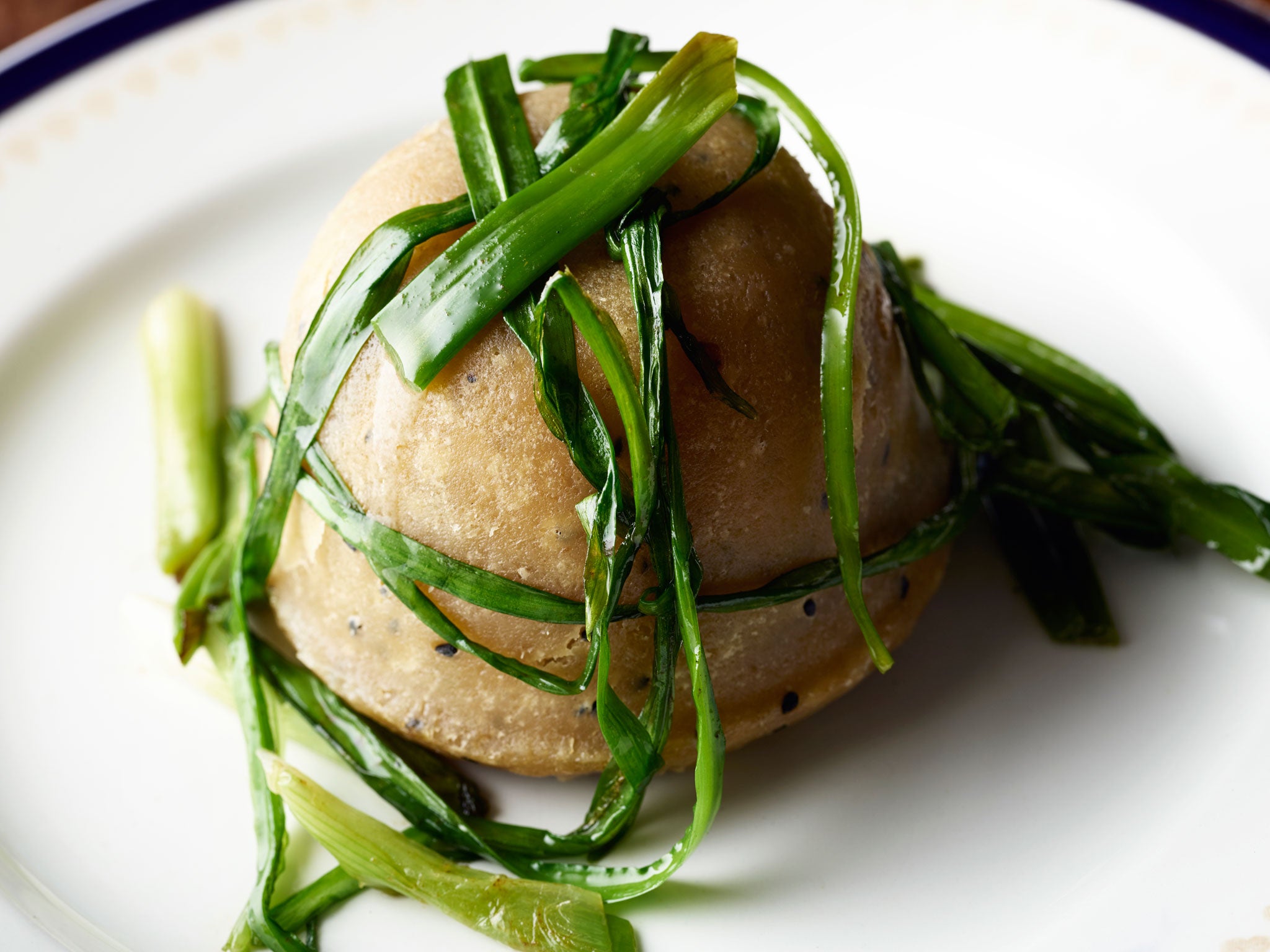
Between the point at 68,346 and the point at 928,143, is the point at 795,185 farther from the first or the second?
the point at 68,346

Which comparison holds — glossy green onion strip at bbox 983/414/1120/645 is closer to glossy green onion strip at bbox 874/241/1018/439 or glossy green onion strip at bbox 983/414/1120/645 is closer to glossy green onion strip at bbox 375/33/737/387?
glossy green onion strip at bbox 874/241/1018/439

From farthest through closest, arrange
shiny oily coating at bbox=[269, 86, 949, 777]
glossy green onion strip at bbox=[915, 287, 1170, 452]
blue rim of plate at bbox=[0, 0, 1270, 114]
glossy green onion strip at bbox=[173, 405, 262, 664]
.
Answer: blue rim of plate at bbox=[0, 0, 1270, 114], glossy green onion strip at bbox=[915, 287, 1170, 452], glossy green onion strip at bbox=[173, 405, 262, 664], shiny oily coating at bbox=[269, 86, 949, 777]

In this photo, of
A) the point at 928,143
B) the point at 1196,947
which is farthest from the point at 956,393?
the point at 928,143

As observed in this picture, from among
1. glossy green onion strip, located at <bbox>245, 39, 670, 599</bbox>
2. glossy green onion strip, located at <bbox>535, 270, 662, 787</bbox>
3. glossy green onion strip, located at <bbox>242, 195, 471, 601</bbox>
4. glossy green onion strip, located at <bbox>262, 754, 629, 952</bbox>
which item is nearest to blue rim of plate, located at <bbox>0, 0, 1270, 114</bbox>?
glossy green onion strip, located at <bbox>245, 39, 670, 599</bbox>

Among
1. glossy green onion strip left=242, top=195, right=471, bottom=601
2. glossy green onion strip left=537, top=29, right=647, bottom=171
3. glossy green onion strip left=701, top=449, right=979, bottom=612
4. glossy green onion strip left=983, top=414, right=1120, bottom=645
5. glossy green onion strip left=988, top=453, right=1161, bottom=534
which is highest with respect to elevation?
glossy green onion strip left=537, top=29, right=647, bottom=171

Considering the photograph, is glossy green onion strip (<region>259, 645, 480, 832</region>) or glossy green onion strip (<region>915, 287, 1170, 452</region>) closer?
glossy green onion strip (<region>259, 645, 480, 832</region>)
